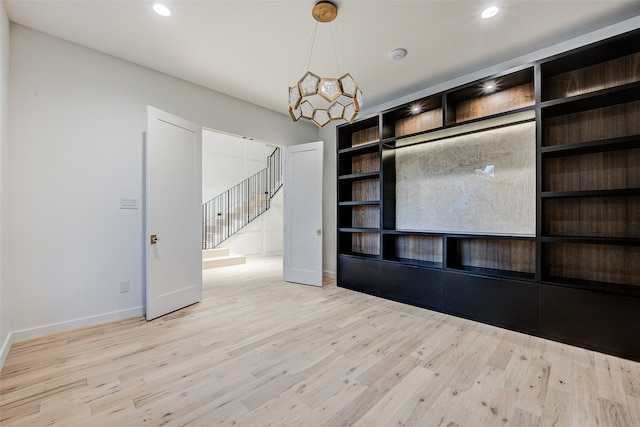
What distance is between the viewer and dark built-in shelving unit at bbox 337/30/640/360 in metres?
2.38

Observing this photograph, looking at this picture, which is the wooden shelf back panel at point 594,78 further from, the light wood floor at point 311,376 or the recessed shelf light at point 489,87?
the light wood floor at point 311,376

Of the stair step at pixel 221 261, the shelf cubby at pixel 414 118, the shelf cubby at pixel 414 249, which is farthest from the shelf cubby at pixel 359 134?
the stair step at pixel 221 261

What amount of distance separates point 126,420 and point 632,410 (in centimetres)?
312

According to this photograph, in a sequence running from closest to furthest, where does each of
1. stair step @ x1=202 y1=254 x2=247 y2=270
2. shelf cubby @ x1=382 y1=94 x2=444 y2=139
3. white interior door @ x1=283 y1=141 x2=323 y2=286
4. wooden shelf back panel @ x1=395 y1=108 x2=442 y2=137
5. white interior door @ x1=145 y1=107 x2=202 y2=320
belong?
white interior door @ x1=145 y1=107 x2=202 y2=320
shelf cubby @ x1=382 y1=94 x2=444 y2=139
wooden shelf back panel @ x1=395 y1=108 x2=442 y2=137
white interior door @ x1=283 y1=141 x2=323 y2=286
stair step @ x1=202 y1=254 x2=247 y2=270

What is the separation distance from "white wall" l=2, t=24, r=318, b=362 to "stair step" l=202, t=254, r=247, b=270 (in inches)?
116

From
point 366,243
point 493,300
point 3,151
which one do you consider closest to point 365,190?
point 366,243

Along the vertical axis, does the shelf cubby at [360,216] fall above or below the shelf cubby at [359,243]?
above

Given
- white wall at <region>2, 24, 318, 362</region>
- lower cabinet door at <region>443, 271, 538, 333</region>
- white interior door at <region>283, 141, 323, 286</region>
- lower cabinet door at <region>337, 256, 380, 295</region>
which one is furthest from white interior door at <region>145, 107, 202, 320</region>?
lower cabinet door at <region>443, 271, 538, 333</region>

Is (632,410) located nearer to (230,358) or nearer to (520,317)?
(520,317)

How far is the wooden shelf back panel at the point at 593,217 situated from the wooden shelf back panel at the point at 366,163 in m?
2.31

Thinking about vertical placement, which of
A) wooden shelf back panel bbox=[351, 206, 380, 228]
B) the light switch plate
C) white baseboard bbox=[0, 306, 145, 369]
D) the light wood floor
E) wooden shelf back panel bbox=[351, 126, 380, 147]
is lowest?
the light wood floor

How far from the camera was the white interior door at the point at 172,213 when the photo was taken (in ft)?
10.3

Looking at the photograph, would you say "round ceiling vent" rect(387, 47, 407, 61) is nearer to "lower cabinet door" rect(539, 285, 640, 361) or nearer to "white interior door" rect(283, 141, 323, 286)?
"white interior door" rect(283, 141, 323, 286)

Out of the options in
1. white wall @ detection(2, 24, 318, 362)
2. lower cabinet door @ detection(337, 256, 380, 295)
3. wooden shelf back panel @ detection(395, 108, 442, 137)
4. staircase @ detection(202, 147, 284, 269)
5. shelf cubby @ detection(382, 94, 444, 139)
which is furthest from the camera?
staircase @ detection(202, 147, 284, 269)
